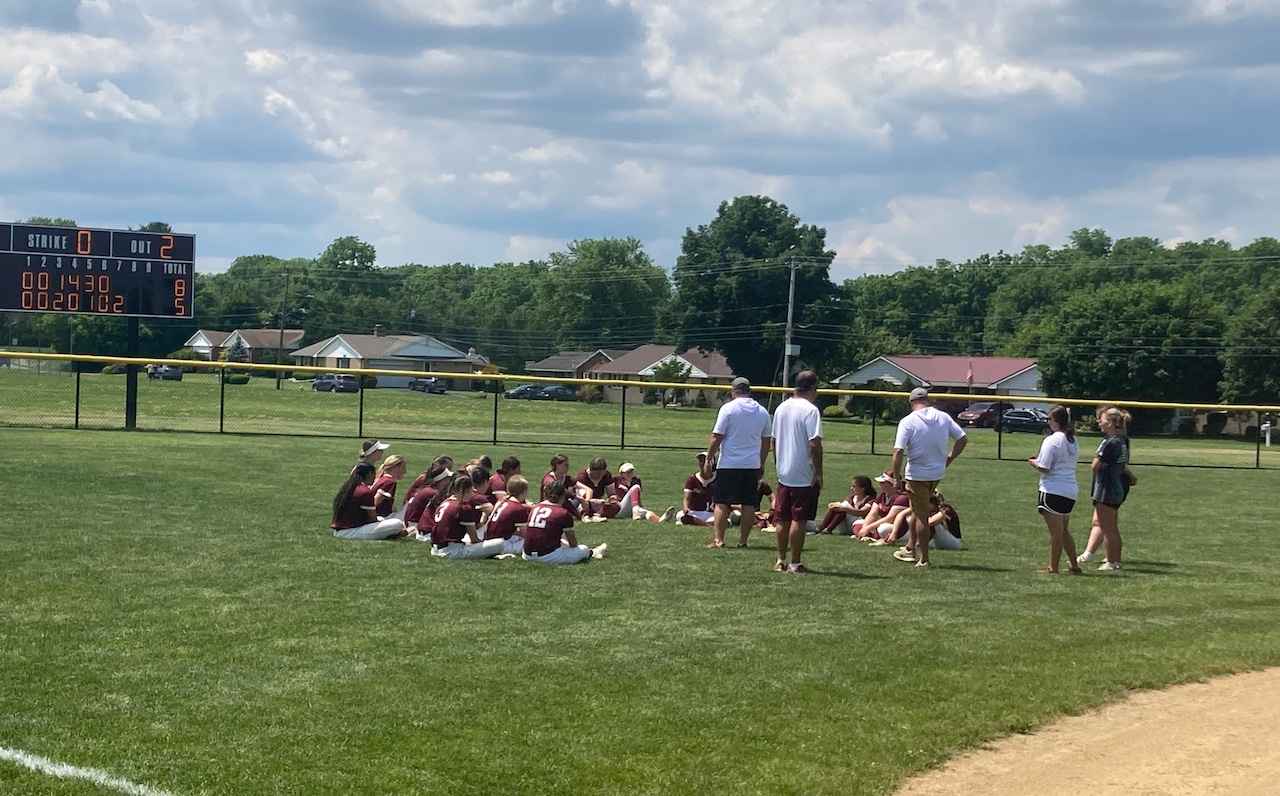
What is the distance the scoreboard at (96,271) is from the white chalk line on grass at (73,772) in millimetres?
27891

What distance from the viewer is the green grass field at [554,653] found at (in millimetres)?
5766

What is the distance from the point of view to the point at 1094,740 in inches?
263

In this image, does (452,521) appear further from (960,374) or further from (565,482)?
(960,374)

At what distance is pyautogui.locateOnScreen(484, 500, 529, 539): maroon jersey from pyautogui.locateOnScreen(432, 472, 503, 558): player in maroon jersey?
0.09m

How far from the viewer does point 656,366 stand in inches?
3777

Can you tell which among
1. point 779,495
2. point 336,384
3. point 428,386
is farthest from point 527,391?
point 779,495

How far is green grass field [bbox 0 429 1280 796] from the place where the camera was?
227 inches

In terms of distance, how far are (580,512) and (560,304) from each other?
110898 millimetres

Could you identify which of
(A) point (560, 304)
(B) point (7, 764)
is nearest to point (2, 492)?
(B) point (7, 764)

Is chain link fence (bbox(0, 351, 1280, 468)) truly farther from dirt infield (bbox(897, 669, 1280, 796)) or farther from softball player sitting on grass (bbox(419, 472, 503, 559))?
dirt infield (bbox(897, 669, 1280, 796))

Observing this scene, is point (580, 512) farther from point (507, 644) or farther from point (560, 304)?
point (560, 304)

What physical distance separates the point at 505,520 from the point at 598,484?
4.46 metres

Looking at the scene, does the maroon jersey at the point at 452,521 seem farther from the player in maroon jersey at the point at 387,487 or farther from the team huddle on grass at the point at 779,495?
the player in maroon jersey at the point at 387,487

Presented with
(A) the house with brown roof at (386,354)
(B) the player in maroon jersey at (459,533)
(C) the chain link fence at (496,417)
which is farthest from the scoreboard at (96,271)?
(A) the house with brown roof at (386,354)
